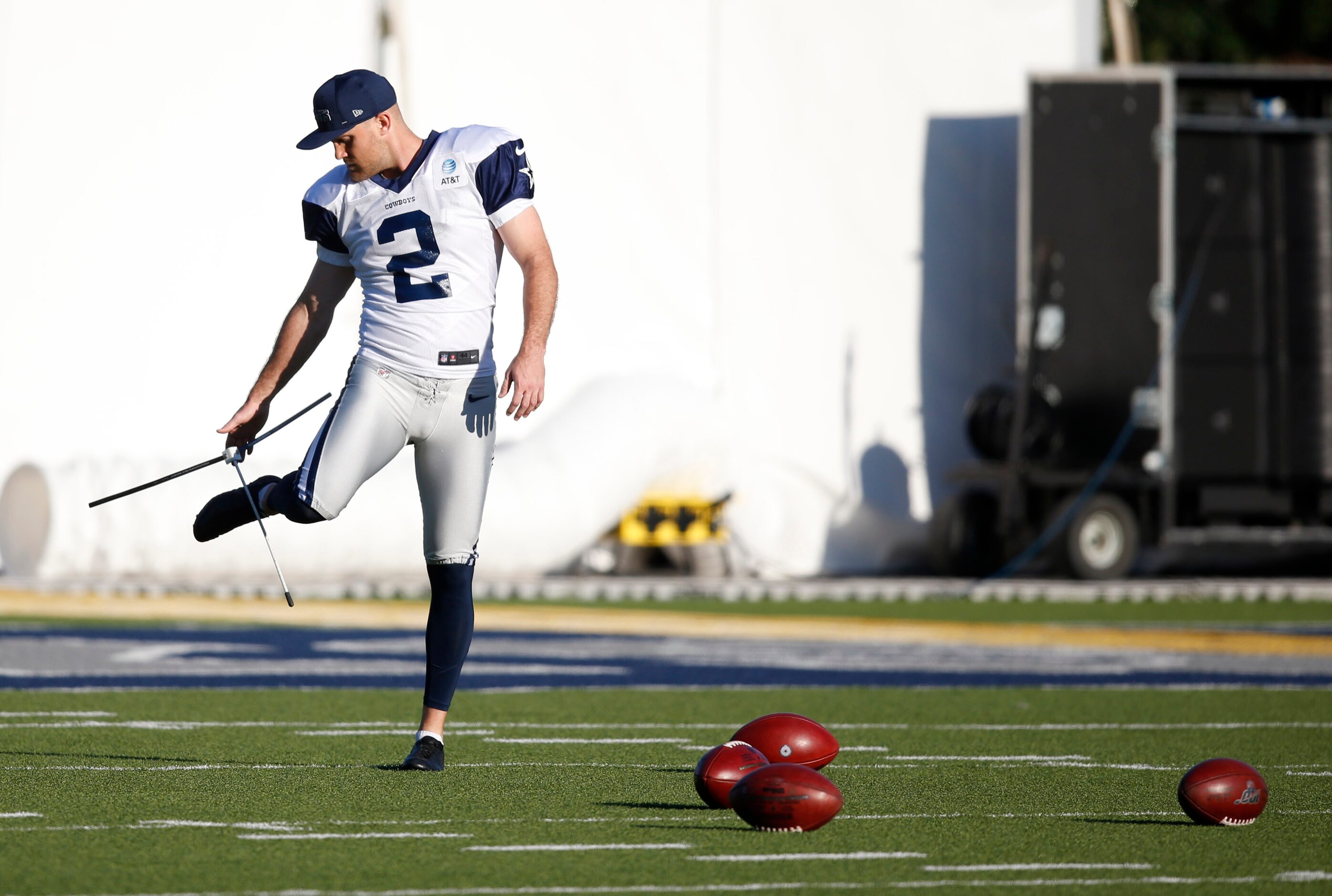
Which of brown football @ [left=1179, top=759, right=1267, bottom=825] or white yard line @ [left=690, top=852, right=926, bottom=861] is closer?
white yard line @ [left=690, top=852, right=926, bottom=861]

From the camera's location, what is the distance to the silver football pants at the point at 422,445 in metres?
6.03

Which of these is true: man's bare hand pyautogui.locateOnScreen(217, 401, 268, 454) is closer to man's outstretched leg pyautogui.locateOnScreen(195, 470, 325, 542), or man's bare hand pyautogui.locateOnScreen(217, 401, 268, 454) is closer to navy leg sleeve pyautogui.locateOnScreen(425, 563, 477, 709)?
man's outstretched leg pyautogui.locateOnScreen(195, 470, 325, 542)

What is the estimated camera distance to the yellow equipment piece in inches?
637

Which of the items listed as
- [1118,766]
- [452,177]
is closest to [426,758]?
[452,177]

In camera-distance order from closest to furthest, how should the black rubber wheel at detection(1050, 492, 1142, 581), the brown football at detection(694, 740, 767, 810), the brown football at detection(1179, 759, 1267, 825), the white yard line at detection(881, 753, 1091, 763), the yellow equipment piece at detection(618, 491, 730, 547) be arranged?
1. the brown football at detection(1179, 759, 1267, 825)
2. the brown football at detection(694, 740, 767, 810)
3. the white yard line at detection(881, 753, 1091, 763)
4. the yellow equipment piece at detection(618, 491, 730, 547)
5. the black rubber wheel at detection(1050, 492, 1142, 581)

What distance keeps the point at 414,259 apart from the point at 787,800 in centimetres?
206

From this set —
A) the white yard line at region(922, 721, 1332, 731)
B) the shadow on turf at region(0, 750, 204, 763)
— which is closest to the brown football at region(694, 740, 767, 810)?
the shadow on turf at region(0, 750, 204, 763)

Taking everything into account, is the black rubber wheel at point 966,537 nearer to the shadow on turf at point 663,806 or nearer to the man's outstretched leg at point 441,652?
the man's outstretched leg at point 441,652

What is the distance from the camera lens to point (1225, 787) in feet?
17.0

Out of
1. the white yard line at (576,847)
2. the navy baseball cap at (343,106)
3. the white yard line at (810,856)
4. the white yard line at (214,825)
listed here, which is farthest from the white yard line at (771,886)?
the navy baseball cap at (343,106)

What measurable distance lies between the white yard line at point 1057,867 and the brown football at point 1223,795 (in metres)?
0.58

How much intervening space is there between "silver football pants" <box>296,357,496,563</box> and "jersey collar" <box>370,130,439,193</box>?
52 centimetres

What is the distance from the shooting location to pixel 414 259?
6.12 m

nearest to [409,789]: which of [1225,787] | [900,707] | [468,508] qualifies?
[468,508]
